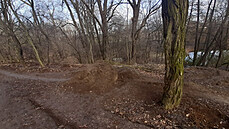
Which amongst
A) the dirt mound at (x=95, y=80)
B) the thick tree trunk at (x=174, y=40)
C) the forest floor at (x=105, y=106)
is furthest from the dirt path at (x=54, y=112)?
the thick tree trunk at (x=174, y=40)

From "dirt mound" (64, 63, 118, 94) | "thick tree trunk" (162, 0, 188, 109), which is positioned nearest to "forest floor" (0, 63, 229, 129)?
"dirt mound" (64, 63, 118, 94)

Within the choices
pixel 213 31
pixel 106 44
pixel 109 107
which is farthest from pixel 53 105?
pixel 213 31

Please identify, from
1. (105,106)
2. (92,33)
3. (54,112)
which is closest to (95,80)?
(105,106)

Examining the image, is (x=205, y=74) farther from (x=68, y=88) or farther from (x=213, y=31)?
(x=213, y=31)

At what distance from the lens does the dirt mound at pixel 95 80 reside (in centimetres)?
503

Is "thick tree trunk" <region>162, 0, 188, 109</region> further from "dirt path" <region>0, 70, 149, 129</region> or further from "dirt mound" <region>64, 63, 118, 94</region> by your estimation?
"dirt mound" <region>64, 63, 118, 94</region>

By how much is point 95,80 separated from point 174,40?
13.0ft

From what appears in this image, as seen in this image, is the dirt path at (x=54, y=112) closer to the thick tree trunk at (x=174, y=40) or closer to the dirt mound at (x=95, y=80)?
the dirt mound at (x=95, y=80)

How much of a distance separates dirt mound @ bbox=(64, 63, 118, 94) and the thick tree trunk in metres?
2.81

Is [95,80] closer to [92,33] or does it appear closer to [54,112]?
[54,112]

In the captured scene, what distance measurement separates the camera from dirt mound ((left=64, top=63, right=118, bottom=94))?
16.5 feet

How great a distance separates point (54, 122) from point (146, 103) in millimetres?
2859

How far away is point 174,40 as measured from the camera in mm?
2729

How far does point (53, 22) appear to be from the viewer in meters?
15.6
